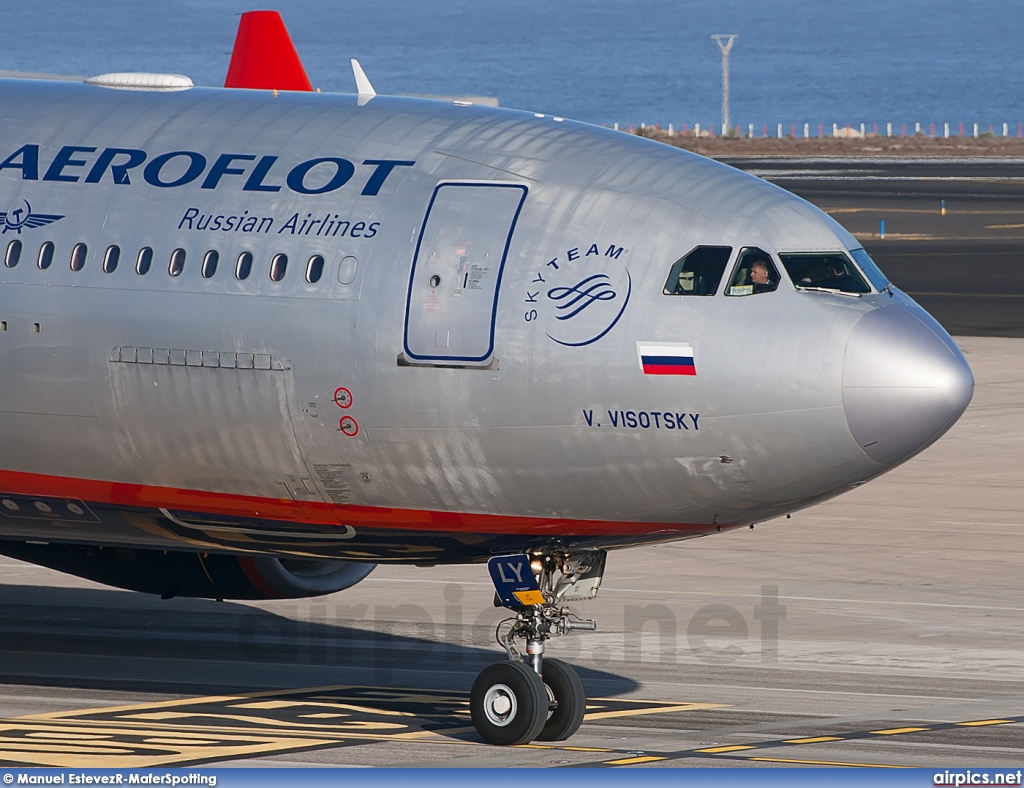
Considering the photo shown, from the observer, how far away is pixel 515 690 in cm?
1869

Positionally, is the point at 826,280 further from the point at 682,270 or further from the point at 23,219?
the point at 23,219

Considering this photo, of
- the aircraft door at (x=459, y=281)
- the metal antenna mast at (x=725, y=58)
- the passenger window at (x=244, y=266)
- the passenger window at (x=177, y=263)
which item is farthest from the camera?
the metal antenna mast at (x=725, y=58)

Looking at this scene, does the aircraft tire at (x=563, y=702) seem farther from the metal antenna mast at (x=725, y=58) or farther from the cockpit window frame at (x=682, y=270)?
the metal antenna mast at (x=725, y=58)

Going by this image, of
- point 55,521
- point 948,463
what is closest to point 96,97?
point 55,521

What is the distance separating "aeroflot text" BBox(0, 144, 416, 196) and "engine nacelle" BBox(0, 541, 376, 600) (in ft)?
14.7

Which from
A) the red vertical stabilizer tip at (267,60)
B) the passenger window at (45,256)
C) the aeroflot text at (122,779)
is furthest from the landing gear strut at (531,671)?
the red vertical stabilizer tip at (267,60)

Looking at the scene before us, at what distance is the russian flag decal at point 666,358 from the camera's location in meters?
17.4

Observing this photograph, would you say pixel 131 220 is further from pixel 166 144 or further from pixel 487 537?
pixel 487 537

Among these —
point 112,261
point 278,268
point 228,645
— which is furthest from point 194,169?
point 228,645

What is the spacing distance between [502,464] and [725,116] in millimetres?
166046

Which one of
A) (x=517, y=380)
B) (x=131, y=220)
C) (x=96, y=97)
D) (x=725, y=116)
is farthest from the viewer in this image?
(x=725, y=116)

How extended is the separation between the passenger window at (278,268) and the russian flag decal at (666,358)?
3.43 m

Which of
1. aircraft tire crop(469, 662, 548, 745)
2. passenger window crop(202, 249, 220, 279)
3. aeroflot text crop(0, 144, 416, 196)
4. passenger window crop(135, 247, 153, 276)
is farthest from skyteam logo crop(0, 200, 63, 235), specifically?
aircraft tire crop(469, 662, 548, 745)

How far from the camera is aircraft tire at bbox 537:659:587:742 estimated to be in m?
18.9
